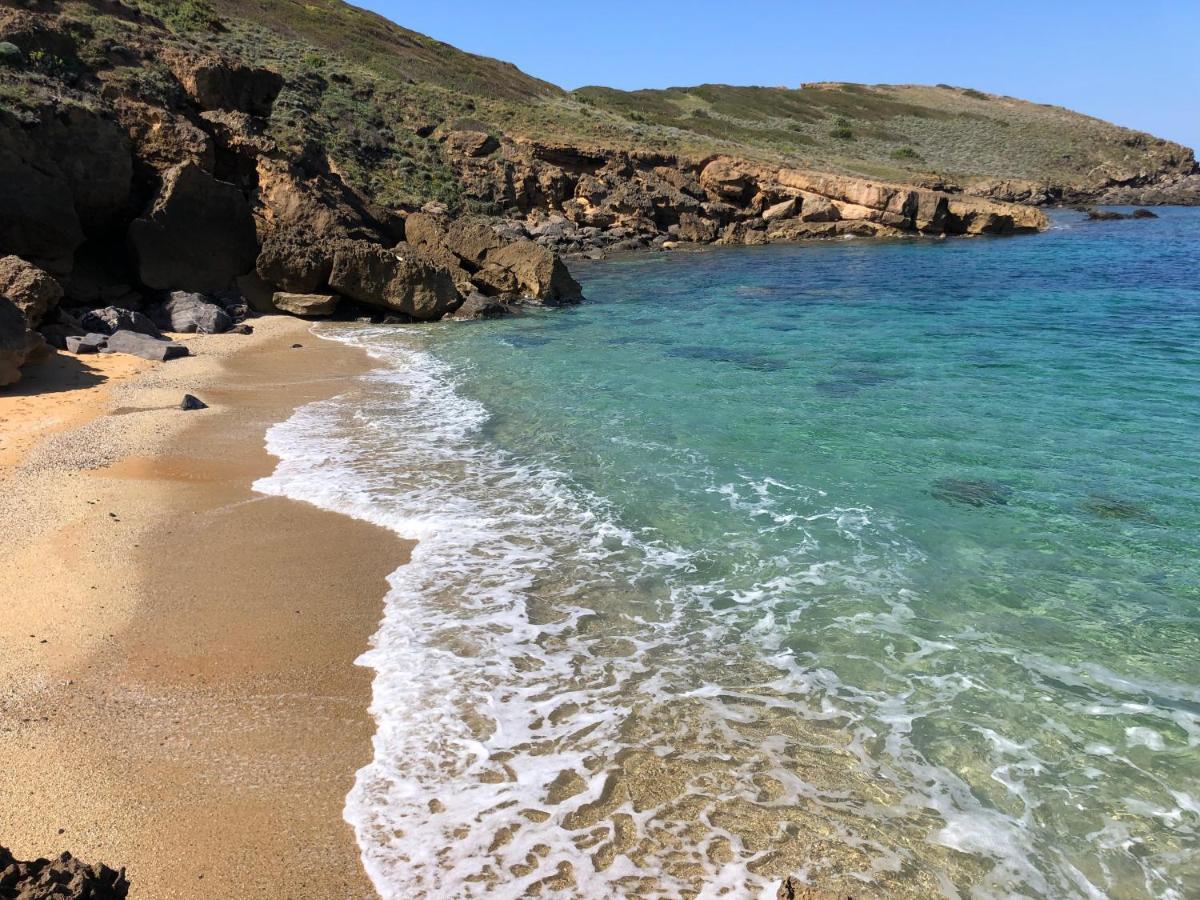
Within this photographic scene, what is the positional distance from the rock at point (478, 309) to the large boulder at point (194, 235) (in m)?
5.01

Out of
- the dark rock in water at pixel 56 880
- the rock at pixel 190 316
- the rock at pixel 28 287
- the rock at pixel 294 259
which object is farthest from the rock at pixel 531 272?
the dark rock in water at pixel 56 880

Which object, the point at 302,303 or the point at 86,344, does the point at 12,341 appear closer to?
the point at 86,344

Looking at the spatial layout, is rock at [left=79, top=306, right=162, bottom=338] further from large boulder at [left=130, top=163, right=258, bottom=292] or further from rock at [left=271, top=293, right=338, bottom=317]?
rock at [left=271, top=293, right=338, bottom=317]

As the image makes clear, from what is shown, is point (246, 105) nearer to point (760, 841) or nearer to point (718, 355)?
point (718, 355)

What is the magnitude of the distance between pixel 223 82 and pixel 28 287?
37.7 feet

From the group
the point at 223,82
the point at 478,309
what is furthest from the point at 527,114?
the point at 478,309

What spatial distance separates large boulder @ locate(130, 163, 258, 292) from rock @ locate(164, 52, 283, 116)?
465 centimetres

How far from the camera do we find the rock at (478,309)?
19.9 m

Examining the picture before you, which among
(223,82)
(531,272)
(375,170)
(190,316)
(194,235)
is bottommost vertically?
(190,316)

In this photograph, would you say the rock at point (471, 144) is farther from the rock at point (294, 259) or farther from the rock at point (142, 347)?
the rock at point (142, 347)

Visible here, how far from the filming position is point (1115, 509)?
7586 mm

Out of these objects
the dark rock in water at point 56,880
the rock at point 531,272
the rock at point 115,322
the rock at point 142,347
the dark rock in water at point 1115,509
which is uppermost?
the rock at point 531,272

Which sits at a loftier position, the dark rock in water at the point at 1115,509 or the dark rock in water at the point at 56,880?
the dark rock in water at the point at 1115,509

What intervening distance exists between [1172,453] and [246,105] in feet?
77.8
